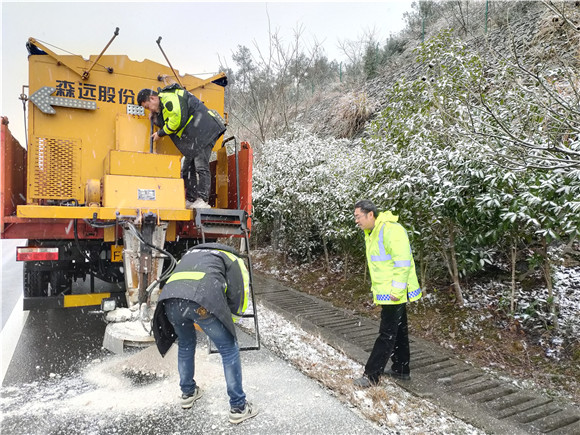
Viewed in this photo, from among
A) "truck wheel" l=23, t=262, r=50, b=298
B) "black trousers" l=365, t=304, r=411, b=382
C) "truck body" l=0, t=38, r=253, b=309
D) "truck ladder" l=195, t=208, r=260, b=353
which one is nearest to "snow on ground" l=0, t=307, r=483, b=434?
"black trousers" l=365, t=304, r=411, b=382

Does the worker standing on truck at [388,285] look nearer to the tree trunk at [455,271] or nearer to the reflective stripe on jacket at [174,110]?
the tree trunk at [455,271]

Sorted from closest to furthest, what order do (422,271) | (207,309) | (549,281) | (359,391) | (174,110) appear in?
(207,309) → (359,391) → (174,110) → (549,281) → (422,271)

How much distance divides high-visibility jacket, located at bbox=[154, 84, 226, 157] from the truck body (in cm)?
32

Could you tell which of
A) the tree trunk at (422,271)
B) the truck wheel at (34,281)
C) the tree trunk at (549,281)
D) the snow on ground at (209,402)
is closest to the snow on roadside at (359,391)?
the snow on ground at (209,402)

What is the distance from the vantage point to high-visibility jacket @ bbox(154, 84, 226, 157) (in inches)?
163

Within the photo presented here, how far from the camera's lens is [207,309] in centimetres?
246

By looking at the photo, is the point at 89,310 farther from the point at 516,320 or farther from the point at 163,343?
the point at 516,320

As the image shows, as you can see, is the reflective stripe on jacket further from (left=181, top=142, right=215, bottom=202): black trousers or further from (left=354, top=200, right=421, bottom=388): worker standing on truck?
(left=354, top=200, right=421, bottom=388): worker standing on truck

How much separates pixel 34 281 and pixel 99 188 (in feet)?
4.70

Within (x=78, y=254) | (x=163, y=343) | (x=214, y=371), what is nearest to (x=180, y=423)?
(x=163, y=343)

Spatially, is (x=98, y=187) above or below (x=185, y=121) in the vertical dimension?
below

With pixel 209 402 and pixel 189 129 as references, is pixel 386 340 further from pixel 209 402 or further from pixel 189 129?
pixel 189 129

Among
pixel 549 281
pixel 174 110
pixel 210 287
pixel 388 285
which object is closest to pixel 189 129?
pixel 174 110

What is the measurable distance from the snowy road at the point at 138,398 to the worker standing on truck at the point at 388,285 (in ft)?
1.72
